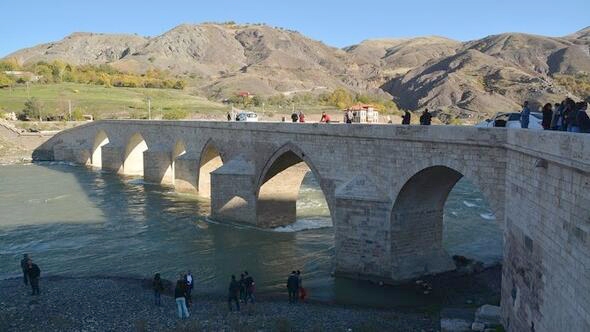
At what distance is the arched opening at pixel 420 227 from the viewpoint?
598 inches

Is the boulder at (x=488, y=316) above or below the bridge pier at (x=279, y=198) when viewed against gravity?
below

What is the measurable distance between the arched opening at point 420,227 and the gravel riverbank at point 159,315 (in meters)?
2.33

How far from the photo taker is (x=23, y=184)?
120ft

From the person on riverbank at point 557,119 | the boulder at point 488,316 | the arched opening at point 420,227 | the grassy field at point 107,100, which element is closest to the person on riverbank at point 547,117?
the person on riverbank at point 557,119

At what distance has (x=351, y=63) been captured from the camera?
166625 millimetres

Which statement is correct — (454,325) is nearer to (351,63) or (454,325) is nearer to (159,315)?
(159,315)

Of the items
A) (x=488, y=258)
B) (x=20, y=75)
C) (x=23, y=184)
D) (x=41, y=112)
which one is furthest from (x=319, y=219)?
(x=20, y=75)

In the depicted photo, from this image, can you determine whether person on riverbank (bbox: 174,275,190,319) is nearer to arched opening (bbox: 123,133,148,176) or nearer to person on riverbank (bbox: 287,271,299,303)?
person on riverbank (bbox: 287,271,299,303)

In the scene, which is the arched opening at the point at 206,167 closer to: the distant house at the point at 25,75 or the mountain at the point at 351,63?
the mountain at the point at 351,63

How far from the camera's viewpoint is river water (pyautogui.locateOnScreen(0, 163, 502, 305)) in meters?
16.9

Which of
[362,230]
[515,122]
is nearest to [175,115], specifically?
[362,230]

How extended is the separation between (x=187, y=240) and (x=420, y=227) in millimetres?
9733

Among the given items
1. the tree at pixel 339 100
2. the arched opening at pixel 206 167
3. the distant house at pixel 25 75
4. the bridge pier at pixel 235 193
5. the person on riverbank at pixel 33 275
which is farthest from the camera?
the distant house at pixel 25 75

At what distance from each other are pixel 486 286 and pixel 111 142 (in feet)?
127
